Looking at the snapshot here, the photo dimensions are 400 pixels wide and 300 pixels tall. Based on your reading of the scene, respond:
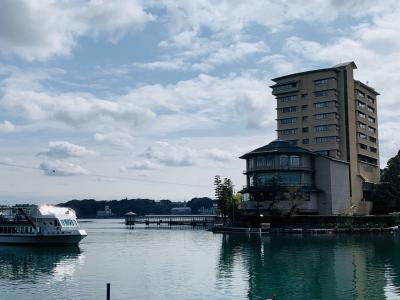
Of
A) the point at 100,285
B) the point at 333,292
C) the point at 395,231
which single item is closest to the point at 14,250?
the point at 100,285

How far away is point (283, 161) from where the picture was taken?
125938mm

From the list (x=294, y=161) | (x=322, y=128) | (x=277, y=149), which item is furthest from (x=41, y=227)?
(x=322, y=128)

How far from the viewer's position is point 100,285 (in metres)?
43.7

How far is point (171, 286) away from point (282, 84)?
382ft

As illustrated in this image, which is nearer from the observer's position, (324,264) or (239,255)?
(324,264)

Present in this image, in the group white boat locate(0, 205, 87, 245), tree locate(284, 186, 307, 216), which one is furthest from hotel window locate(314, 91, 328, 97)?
white boat locate(0, 205, 87, 245)

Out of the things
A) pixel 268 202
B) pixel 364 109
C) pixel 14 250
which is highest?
pixel 364 109

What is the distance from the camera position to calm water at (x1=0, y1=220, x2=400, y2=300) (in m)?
39.5

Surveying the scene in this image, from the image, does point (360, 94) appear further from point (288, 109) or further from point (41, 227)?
point (41, 227)

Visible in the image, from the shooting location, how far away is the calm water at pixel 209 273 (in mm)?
39544

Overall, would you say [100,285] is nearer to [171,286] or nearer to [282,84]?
[171,286]

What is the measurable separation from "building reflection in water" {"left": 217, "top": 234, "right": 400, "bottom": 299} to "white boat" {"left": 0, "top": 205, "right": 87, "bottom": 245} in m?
28.2

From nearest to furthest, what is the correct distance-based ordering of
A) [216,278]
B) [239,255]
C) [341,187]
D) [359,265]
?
[216,278], [359,265], [239,255], [341,187]

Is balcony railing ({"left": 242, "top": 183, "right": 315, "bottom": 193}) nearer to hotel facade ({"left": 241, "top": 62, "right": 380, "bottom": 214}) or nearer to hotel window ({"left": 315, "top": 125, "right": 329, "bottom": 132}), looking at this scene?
hotel facade ({"left": 241, "top": 62, "right": 380, "bottom": 214})
